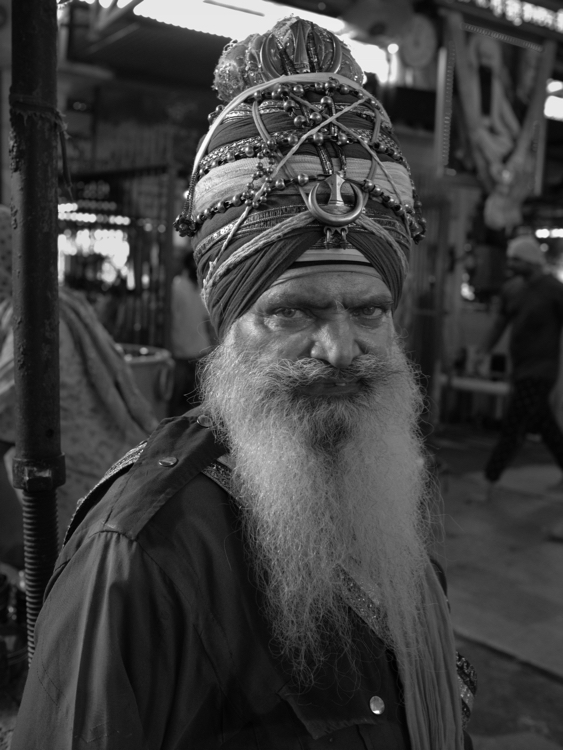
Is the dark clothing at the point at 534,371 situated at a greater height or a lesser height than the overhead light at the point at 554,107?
lesser

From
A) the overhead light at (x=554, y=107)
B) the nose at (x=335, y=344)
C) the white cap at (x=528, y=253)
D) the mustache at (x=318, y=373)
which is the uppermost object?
the overhead light at (x=554, y=107)

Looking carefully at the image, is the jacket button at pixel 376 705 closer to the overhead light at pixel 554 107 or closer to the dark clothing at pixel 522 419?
the dark clothing at pixel 522 419

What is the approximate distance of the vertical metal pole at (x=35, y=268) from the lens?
1310 mm

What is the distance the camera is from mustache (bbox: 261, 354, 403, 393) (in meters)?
1.20

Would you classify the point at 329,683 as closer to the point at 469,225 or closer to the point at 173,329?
the point at 173,329

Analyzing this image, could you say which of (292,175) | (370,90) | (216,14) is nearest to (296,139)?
(292,175)

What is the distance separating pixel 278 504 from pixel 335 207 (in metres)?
0.54

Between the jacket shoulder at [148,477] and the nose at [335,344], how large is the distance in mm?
264

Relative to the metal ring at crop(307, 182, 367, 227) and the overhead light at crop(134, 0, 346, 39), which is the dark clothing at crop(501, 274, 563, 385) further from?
the metal ring at crop(307, 182, 367, 227)

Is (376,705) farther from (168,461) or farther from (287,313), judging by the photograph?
(287,313)

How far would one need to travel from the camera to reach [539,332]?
225 inches

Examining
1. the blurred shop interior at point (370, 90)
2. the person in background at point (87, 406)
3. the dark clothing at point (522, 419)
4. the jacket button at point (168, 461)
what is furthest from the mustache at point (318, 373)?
the dark clothing at point (522, 419)

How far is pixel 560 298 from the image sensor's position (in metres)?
5.73

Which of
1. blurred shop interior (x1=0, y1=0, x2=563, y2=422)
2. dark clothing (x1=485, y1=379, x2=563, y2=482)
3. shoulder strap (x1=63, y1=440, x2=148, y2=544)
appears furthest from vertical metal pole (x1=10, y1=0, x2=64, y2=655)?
dark clothing (x1=485, y1=379, x2=563, y2=482)
